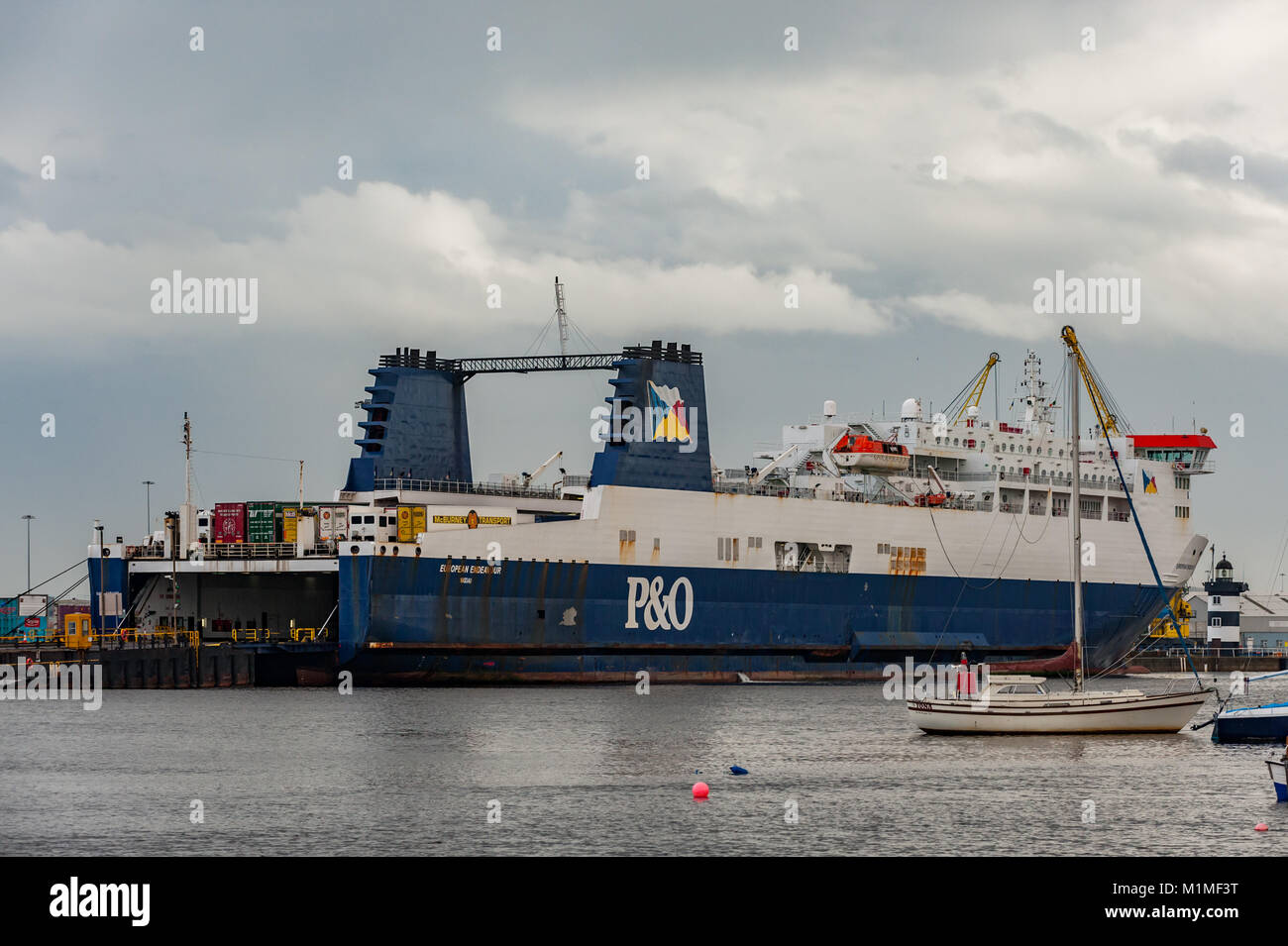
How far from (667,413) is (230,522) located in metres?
16.6

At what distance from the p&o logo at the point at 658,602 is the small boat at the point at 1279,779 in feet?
106

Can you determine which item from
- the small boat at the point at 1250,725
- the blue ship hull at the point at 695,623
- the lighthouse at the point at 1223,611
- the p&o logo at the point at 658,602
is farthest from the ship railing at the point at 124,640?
the lighthouse at the point at 1223,611

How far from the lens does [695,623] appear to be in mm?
68000

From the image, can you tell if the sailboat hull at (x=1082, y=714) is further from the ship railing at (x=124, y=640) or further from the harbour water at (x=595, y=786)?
the ship railing at (x=124, y=640)

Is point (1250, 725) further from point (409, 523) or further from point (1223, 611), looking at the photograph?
point (1223, 611)

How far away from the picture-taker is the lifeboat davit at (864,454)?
75500 mm

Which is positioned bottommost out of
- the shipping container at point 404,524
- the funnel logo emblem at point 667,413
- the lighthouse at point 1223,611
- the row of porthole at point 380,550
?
the lighthouse at point 1223,611

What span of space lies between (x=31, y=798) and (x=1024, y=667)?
31904 mm

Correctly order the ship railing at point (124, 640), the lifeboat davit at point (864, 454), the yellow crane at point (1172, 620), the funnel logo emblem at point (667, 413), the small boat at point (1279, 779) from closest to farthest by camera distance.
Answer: the small boat at point (1279, 779) → the ship railing at point (124, 640) → the funnel logo emblem at point (667, 413) → the lifeboat davit at point (864, 454) → the yellow crane at point (1172, 620)

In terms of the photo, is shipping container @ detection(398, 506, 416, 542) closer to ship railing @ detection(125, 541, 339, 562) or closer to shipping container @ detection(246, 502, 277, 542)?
ship railing @ detection(125, 541, 339, 562)

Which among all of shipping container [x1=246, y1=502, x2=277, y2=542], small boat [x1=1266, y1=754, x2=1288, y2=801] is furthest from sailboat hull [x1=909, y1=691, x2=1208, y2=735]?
shipping container [x1=246, y1=502, x2=277, y2=542]

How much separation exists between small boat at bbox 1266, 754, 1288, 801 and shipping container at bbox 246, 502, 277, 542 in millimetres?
38680

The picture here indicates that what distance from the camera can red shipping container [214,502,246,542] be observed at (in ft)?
215

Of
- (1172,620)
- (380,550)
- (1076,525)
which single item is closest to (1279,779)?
(1076,525)
